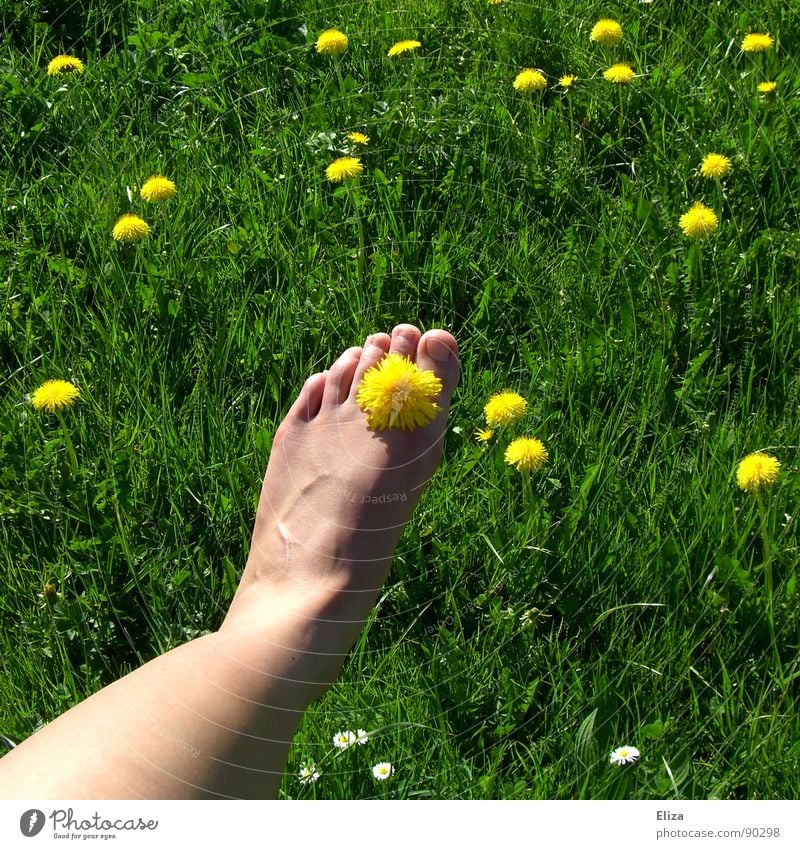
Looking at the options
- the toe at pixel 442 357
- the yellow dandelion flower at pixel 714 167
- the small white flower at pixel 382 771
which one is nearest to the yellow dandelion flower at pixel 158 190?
the toe at pixel 442 357

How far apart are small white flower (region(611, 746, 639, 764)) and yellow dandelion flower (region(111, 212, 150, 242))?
3.41ft

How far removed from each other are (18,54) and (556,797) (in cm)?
171

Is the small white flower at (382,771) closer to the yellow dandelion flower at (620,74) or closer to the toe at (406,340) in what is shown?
the toe at (406,340)

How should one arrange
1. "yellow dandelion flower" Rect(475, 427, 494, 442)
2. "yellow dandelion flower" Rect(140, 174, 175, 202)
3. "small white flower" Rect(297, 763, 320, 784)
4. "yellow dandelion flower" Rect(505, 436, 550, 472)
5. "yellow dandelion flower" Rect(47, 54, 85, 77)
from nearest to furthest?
"small white flower" Rect(297, 763, 320, 784)
"yellow dandelion flower" Rect(505, 436, 550, 472)
"yellow dandelion flower" Rect(475, 427, 494, 442)
"yellow dandelion flower" Rect(140, 174, 175, 202)
"yellow dandelion flower" Rect(47, 54, 85, 77)

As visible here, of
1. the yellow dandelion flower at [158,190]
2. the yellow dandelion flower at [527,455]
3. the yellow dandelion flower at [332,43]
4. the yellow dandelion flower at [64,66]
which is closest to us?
the yellow dandelion flower at [527,455]

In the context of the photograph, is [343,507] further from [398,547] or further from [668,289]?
[668,289]

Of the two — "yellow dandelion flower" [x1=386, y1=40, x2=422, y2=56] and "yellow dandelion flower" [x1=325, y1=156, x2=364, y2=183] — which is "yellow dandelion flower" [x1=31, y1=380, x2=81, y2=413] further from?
"yellow dandelion flower" [x1=386, y1=40, x2=422, y2=56]

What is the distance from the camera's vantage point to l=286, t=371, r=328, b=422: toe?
159 cm

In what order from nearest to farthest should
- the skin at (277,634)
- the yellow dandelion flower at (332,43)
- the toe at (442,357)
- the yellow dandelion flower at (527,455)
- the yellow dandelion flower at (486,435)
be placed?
the skin at (277,634) → the yellow dandelion flower at (527,455) → the yellow dandelion flower at (486,435) → the toe at (442,357) → the yellow dandelion flower at (332,43)

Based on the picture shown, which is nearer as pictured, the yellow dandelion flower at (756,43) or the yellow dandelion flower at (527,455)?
the yellow dandelion flower at (527,455)

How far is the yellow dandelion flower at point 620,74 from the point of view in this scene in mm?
1718

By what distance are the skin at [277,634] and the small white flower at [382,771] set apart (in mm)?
108

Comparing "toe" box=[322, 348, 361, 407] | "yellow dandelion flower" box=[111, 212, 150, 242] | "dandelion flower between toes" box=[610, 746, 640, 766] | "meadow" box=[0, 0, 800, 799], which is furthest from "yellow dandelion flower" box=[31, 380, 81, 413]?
"dandelion flower between toes" box=[610, 746, 640, 766]
